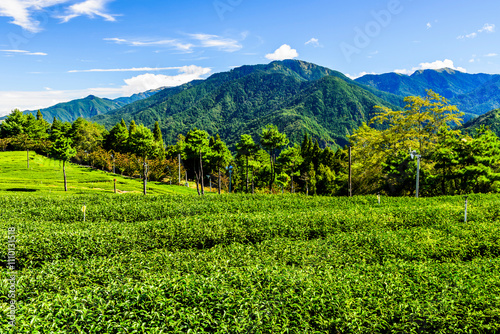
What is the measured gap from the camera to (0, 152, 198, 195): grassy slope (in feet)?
119

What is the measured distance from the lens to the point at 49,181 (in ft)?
140

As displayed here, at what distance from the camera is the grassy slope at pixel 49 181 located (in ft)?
119

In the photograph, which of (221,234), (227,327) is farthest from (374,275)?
(221,234)

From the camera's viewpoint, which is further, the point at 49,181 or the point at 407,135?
the point at 49,181

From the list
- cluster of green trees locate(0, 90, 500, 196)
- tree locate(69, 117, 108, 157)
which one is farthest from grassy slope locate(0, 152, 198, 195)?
tree locate(69, 117, 108, 157)

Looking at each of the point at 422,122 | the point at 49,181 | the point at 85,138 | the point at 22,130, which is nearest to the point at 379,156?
the point at 422,122

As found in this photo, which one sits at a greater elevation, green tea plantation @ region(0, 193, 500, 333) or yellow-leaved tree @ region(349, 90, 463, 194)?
yellow-leaved tree @ region(349, 90, 463, 194)

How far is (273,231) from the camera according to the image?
13.5 meters

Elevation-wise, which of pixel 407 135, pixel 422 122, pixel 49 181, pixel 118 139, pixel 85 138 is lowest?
pixel 49 181

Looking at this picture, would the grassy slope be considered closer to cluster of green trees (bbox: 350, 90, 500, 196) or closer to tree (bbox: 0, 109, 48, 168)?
tree (bbox: 0, 109, 48, 168)

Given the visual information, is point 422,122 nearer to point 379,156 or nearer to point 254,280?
point 379,156

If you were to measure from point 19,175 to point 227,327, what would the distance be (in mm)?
56439

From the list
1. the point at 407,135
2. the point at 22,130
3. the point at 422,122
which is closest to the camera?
the point at 407,135

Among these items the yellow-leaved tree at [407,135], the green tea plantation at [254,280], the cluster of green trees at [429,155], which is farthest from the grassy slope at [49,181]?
the cluster of green trees at [429,155]
